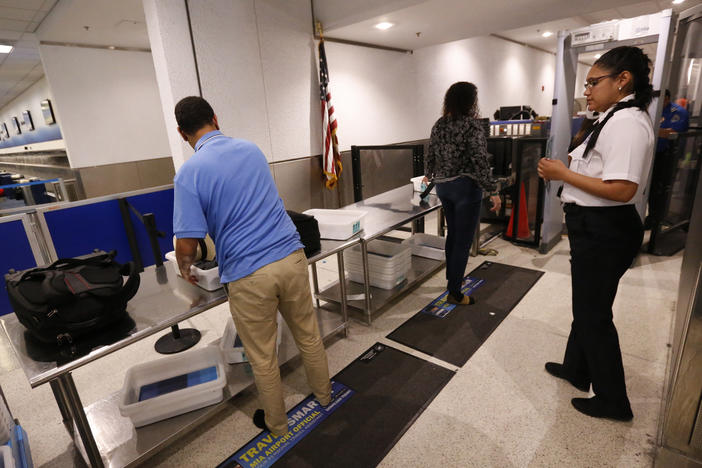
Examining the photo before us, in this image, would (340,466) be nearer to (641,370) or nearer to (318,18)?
(641,370)

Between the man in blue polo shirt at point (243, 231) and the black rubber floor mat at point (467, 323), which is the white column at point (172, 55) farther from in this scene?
the black rubber floor mat at point (467, 323)

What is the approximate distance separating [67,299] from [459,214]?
221 cm

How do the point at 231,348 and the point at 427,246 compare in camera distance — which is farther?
the point at 427,246

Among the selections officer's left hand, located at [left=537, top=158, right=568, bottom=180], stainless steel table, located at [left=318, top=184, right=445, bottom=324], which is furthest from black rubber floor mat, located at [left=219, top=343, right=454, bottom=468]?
officer's left hand, located at [left=537, top=158, right=568, bottom=180]

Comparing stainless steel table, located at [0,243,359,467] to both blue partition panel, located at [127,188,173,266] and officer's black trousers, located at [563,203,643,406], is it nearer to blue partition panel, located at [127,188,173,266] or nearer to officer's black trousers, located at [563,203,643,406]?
blue partition panel, located at [127,188,173,266]

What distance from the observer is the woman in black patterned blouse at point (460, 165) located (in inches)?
94.1

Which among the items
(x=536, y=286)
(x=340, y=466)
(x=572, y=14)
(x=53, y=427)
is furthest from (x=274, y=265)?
(x=572, y=14)

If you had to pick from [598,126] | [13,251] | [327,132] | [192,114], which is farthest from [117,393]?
[327,132]

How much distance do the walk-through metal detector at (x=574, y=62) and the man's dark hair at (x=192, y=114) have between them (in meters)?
2.58

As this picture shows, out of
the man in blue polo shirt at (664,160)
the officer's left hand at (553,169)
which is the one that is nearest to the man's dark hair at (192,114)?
the officer's left hand at (553,169)

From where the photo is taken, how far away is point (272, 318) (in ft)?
5.29

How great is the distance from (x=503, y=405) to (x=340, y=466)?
880 millimetres

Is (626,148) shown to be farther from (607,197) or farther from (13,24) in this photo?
(13,24)

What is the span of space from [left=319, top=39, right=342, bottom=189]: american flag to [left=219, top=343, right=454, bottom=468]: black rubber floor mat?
2.43 meters
